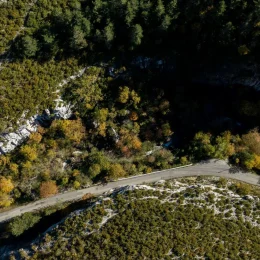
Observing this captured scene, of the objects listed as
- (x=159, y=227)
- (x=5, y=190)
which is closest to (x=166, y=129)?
(x=159, y=227)

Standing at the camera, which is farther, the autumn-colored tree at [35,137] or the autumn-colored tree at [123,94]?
the autumn-colored tree at [123,94]

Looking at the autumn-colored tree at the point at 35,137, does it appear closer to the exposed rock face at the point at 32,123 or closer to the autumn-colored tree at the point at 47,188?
the exposed rock face at the point at 32,123

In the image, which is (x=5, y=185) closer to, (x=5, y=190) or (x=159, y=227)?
(x=5, y=190)

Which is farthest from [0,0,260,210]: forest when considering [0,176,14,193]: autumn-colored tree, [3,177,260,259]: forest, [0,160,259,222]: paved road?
[3,177,260,259]: forest

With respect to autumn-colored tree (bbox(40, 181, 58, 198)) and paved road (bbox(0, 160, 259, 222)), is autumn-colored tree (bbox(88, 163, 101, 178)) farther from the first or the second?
autumn-colored tree (bbox(40, 181, 58, 198))

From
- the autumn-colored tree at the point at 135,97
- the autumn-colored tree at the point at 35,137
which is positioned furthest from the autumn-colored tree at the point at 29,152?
the autumn-colored tree at the point at 135,97

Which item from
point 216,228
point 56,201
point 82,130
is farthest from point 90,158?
point 216,228

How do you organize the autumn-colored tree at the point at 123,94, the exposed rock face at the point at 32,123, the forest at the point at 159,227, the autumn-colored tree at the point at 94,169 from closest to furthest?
the forest at the point at 159,227 → the exposed rock face at the point at 32,123 → the autumn-colored tree at the point at 123,94 → the autumn-colored tree at the point at 94,169

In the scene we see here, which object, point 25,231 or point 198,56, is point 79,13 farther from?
point 25,231
